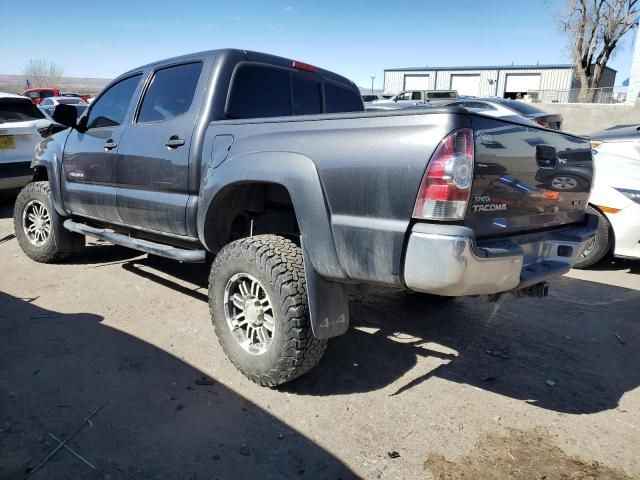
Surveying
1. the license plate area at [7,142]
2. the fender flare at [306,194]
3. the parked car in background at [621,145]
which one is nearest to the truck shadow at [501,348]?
the fender flare at [306,194]

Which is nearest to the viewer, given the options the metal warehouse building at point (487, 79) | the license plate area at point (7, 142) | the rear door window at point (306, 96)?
the rear door window at point (306, 96)

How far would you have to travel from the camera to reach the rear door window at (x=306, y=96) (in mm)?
4095

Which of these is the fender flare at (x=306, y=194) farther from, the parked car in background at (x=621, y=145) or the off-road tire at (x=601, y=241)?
the parked car in background at (x=621, y=145)

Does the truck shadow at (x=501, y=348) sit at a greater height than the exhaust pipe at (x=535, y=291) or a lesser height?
lesser

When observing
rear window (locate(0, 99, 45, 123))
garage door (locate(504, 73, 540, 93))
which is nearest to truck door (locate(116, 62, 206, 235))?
rear window (locate(0, 99, 45, 123))

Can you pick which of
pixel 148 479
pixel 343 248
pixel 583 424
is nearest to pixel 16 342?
pixel 148 479

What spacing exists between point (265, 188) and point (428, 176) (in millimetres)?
1420

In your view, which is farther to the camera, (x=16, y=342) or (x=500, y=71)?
(x=500, y=71)

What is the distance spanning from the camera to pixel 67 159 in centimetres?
490

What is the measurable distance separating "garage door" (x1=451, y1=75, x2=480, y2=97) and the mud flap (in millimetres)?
53270

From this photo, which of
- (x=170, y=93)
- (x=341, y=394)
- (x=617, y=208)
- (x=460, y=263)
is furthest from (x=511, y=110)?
(x=460, y=263)

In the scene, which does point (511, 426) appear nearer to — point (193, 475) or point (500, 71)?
point (193, 475)

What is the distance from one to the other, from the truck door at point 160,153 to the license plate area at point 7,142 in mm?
4602

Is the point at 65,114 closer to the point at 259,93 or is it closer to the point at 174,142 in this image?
the point at 174,142
